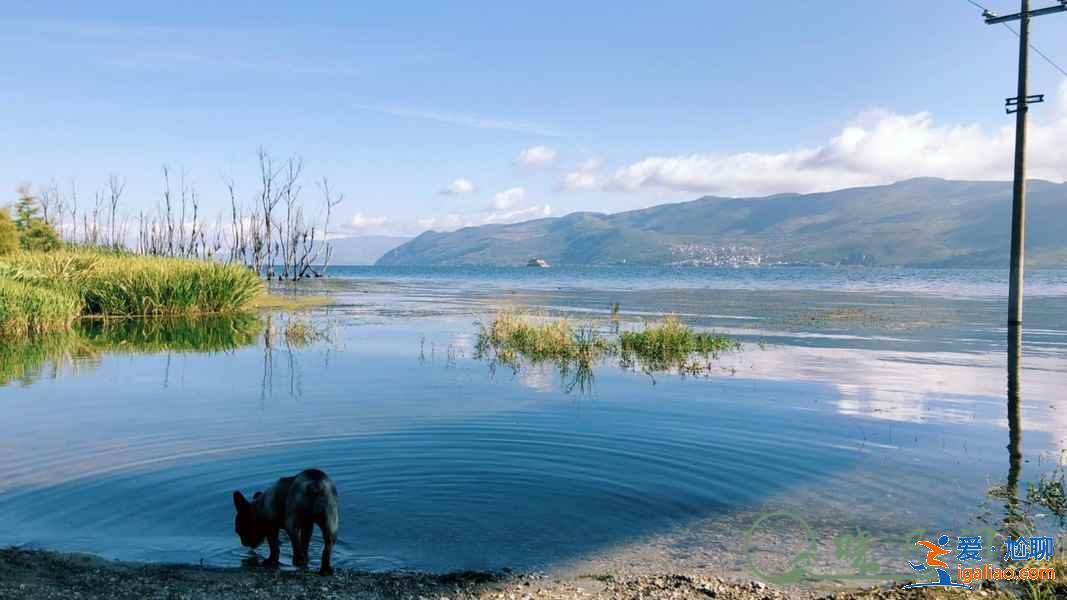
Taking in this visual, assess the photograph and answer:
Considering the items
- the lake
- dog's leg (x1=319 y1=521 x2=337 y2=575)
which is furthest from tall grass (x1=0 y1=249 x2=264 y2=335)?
dog's leg (x1=319 y1=521 x2=337 y2=575)

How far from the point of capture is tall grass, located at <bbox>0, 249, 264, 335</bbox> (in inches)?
1225

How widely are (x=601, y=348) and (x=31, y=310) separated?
2175 cm

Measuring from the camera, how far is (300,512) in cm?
759

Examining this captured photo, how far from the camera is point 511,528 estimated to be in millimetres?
9305

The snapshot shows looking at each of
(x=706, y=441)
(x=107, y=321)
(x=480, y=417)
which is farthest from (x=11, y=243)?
(x=706, y=441)

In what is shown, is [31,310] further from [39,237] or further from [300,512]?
[39,237]

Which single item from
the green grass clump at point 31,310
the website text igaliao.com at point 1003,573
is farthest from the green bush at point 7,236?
the website text igaliao.com at point 1003,573

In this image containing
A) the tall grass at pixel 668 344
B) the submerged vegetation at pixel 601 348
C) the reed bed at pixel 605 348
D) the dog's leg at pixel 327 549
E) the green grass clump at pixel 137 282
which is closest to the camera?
the dog's leg at pixel 327 549

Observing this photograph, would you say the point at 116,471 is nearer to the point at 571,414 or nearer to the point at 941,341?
the point at 571,414

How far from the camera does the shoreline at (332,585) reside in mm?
6684

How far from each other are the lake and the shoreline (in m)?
0.62

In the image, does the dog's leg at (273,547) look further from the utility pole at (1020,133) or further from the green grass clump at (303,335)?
the utility pole at (1020,133)

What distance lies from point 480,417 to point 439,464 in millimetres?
3495

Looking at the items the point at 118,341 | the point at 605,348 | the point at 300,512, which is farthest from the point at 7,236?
the point at 300,512
